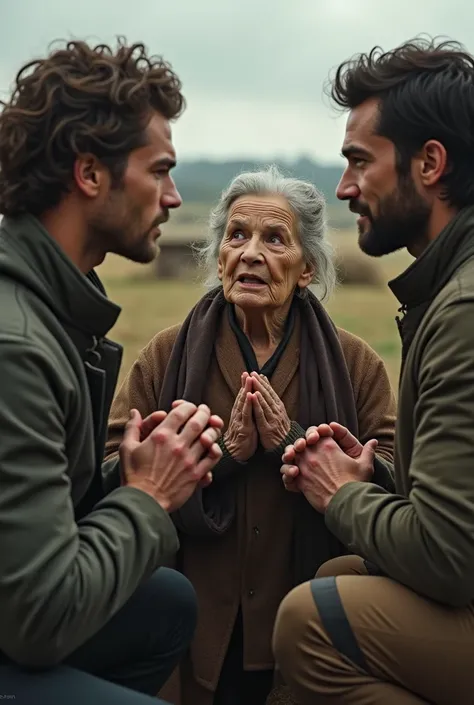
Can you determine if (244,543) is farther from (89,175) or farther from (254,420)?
(89,175)

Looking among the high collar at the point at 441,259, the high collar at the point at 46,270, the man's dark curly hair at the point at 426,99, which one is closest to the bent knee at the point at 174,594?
the high collar at the point at 46,270

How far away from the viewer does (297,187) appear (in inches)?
192

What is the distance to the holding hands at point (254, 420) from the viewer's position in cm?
434

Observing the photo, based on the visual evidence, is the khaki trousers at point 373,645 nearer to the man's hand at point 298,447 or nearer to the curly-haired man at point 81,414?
the curly-haired man at point 81,414

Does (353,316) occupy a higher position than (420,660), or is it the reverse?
(353,316)

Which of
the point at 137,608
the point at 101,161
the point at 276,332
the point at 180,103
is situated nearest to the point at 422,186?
the point at 180,103

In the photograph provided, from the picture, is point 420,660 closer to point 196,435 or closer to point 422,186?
point 196,435

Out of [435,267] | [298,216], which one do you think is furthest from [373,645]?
[298,216]

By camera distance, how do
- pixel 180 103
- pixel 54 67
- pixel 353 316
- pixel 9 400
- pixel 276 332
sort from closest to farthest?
pixel 9 400 < pixel 54 67 < pixel 180 103 < pixel 276 332 < pixel 353 316

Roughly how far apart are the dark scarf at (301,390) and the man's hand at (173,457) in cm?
103

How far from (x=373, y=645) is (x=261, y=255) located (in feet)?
6.59

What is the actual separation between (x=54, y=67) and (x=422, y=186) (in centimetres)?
126

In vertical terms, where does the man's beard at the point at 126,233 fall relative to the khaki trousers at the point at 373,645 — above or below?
above

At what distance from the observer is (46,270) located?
3.13 m
